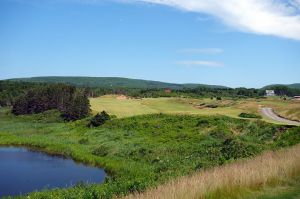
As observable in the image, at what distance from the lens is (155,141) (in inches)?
1913

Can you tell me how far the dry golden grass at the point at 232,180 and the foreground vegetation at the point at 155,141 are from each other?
13.9 m

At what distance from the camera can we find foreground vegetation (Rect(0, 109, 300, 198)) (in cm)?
3319

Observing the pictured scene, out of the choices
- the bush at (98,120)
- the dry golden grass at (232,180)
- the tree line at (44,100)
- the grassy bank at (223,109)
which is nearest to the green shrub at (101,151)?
the bush at (98,120)

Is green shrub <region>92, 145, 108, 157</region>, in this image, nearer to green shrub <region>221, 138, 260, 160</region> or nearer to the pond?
the pond

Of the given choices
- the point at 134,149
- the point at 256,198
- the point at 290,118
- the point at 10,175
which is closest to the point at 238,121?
the point at 290,118

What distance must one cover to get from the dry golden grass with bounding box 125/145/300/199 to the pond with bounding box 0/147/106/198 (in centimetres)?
1826

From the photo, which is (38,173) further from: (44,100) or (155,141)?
(44,100)

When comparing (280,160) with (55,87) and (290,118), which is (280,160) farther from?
(55,87)

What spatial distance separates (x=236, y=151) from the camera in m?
30.8

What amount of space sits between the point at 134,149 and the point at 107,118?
26.9 m

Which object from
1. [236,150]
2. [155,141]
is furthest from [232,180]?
[155,141]

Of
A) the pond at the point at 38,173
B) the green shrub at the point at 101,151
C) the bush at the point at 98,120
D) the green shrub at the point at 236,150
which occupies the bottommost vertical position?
the pond at the point at 38,173

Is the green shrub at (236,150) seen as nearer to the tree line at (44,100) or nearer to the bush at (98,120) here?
the bush at (98,120)

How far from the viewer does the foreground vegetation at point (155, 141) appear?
33.2 m
